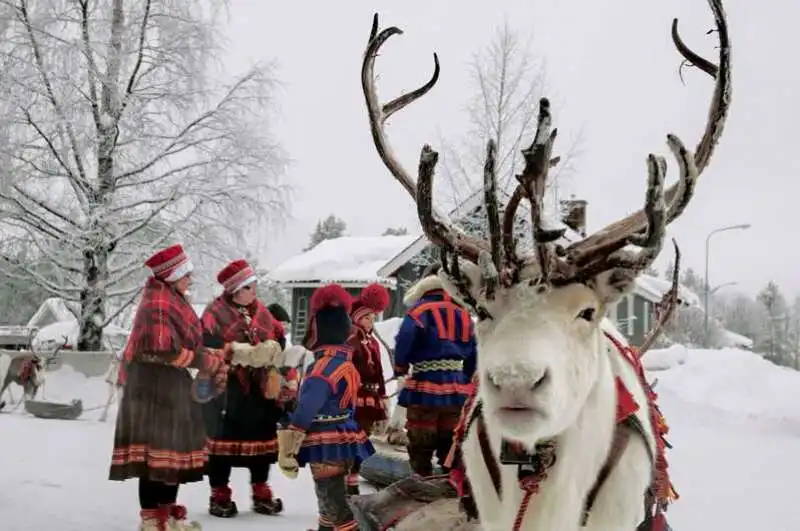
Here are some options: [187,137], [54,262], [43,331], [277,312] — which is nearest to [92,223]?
[54,262]

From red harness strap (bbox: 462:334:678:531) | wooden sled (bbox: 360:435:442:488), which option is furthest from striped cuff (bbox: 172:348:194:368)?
red harness strap (bbox: 462:334:678:531)

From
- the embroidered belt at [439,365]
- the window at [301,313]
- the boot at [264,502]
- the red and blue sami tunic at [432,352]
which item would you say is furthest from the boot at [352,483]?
the window at [301,313]

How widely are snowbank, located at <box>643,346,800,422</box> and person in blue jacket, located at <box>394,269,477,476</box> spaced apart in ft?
32.4

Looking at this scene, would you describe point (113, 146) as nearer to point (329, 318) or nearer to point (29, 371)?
point (29, 371)

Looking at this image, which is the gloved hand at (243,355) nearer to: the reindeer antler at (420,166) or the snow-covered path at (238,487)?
the snow-covered path at (238,487)

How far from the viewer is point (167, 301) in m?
5.24

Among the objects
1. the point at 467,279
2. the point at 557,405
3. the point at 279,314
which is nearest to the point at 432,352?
the point at 279,314

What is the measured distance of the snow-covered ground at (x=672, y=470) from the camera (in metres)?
6.32

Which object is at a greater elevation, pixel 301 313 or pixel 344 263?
pixel 344 263

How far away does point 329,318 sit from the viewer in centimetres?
532

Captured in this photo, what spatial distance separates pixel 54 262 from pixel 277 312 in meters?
9.69

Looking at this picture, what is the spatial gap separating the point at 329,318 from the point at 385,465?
215 cm

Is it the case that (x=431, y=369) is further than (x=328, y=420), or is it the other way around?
(x=431, y=369)

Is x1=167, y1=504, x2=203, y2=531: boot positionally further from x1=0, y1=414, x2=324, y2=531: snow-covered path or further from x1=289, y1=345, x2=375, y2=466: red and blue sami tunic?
x1=289, y1=345, x2=375, y2=466: red and blue sami tunic
